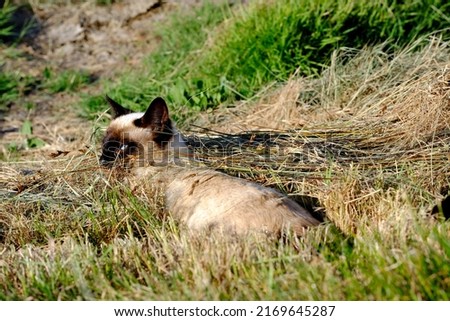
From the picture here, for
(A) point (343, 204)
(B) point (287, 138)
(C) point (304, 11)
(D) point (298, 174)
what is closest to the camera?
(A) point (343, 204)

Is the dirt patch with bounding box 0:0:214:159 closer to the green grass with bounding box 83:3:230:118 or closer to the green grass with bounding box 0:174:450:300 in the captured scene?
the green grass with bounding box 83:3:230:118

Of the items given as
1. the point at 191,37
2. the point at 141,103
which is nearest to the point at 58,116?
the point at 141,103

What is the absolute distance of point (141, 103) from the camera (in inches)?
257

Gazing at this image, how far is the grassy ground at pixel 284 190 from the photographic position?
9.95ft

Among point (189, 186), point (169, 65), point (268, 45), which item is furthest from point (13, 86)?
point (189, 186)

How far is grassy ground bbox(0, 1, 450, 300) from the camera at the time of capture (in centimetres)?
303

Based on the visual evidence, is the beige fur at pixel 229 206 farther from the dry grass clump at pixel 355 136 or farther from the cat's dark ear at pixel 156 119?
the cat's dark ear at pixel 156 119

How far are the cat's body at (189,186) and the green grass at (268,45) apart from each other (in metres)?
1.47

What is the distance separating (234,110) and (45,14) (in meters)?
3.17

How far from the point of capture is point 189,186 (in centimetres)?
412

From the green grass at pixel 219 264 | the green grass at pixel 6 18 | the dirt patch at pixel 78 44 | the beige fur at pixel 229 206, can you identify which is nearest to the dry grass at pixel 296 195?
the green grass at pixel 219 264

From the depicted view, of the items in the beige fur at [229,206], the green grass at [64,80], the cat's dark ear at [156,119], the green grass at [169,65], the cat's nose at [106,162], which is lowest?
the green grass at [64,80]

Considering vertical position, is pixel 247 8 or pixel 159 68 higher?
pixel 247 8

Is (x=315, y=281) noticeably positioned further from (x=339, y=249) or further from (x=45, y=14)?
(x=45, y=14)
